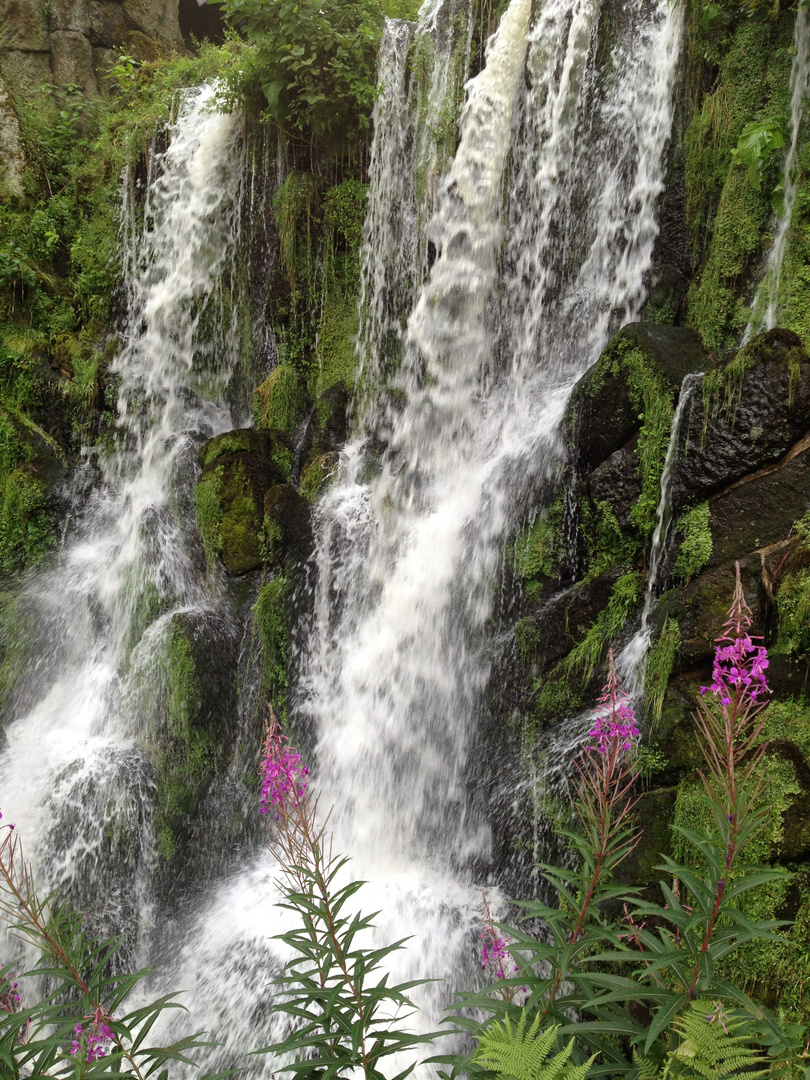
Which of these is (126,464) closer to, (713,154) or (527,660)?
(527,660)

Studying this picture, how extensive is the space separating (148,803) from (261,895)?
1.37 m

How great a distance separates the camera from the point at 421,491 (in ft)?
23.8

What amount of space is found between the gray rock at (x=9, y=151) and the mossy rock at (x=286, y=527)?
697 centimetres

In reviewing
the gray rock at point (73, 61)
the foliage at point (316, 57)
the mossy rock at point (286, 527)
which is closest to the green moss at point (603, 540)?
the mossy rock at point (286, 527)

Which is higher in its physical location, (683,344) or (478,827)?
(683,344)

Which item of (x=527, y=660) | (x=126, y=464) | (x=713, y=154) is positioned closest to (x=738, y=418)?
(x=527, y=660)

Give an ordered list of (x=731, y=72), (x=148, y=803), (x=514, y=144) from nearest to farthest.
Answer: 1. (x=731, y=72)
2. (x=148, y=803)
3. (x=514, y=144)

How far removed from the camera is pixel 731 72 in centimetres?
571

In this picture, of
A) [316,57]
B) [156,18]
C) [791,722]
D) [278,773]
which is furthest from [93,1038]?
[156,18]

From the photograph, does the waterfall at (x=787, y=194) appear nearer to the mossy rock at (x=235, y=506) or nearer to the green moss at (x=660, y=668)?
the green moss at (x=660, y=668)

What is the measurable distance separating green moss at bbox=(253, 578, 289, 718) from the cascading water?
3.19ft

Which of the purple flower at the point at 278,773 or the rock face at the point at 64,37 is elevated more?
the rock face at the point at 64,37

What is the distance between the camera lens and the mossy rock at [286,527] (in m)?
7.35

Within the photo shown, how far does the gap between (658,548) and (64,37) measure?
12664 mm
